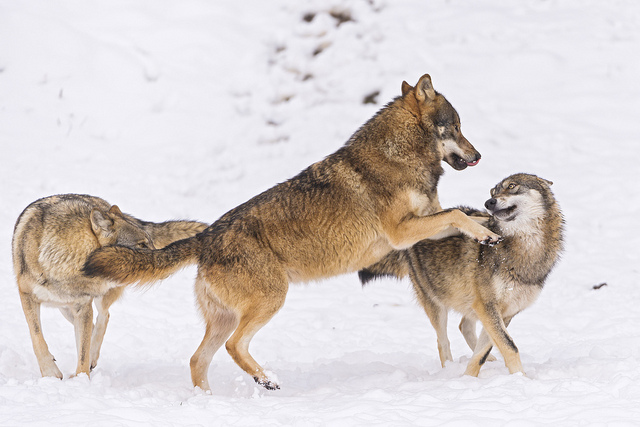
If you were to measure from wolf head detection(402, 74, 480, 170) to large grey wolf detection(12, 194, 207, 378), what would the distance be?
116 inches

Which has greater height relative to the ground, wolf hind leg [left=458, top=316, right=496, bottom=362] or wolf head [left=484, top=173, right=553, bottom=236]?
wolf head [left=484, top=173, right=553, bottom=236]

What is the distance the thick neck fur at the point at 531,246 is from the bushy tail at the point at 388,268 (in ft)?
3.20

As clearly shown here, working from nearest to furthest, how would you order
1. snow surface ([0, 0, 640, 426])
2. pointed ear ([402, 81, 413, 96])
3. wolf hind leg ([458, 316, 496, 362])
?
snow surface ([0, 0, 640, 426])
pointed ear ([402, 81, 413, 96])
wolf hind leg ([458, 316, 496, 362])

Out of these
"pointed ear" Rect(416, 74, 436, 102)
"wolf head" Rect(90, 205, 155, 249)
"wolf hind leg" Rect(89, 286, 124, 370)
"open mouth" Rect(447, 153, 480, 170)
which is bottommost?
"wolf hind leg" Rect(89, 286, 124, 370)

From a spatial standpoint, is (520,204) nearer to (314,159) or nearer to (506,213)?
(506,213)

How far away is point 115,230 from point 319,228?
211 cm

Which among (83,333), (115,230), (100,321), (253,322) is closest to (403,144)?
(253,322)

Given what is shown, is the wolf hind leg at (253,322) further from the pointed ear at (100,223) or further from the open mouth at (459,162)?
the open mouth at (459,162)

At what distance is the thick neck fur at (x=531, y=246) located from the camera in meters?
5.87

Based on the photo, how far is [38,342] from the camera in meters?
6.07

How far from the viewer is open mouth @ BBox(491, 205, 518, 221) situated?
5.89m

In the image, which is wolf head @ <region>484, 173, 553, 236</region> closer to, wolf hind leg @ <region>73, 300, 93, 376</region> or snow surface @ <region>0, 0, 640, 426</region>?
snow surface @ <region>0, 0, 640, 426</region>

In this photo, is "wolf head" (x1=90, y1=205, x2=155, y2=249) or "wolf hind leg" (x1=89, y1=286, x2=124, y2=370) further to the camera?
"wolf hind leg" (x1=89, y1=286, x2=124, y2=370)

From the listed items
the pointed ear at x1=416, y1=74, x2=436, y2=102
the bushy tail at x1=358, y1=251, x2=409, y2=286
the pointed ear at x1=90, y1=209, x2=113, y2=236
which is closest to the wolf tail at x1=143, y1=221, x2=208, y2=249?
the pointed ear at x1=90, y1=209, x2=113, y2=236
